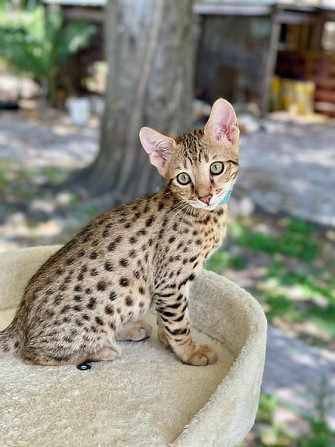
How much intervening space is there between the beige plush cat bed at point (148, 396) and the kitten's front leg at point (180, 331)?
0.03m

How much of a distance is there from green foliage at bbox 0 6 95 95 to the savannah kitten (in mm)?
9418

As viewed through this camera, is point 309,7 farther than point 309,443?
Yes

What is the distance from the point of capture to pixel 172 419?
5.95 ft

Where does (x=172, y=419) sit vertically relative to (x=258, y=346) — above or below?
below

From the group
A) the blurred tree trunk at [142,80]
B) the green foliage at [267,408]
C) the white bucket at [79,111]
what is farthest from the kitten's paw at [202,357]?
the white bucket at [79,111]

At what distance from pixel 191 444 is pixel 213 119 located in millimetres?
982

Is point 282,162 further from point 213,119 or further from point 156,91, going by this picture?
point 213,119

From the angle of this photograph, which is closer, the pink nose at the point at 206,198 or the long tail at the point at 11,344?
the pink nose at the point at 206,198

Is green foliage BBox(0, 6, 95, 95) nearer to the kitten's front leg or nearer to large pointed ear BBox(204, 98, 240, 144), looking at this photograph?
large pointed ear BBox(204, 98, 240, 144)

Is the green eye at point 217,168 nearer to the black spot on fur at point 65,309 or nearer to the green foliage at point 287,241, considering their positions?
the black spot on fur at point 65,309

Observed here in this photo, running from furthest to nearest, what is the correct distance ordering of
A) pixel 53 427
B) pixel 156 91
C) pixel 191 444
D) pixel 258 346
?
pixel 156 91 → pixel 258 346 → pixel 53 427 → pixel 191 444

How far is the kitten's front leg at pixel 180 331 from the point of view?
6.79ft

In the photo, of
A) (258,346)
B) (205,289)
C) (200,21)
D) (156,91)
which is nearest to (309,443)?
(205,289)

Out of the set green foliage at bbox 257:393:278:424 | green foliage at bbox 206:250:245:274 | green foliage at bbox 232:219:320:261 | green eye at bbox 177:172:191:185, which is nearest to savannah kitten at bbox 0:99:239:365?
green eye at bbox 177:172:191:185
